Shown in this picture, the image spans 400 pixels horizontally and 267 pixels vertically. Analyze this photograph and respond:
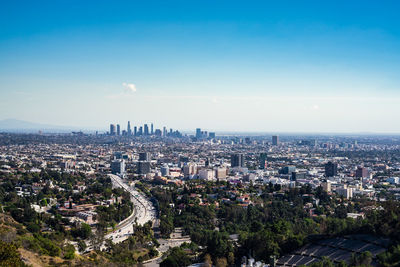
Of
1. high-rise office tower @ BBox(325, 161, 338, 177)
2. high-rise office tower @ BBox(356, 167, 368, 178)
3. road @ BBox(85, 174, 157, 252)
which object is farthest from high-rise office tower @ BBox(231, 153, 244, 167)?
road @ BBox(85, 174, 157, 252)

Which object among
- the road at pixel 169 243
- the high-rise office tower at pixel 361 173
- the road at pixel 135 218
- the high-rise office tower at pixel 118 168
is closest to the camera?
the road at pixel 169 243

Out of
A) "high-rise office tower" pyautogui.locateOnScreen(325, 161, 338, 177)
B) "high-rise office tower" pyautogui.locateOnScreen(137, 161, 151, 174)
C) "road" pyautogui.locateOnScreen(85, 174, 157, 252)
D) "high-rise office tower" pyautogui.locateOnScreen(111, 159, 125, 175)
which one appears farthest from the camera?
"high-rise office tower" pyautogui.locateOnScreen(137, 161, 151, 174)

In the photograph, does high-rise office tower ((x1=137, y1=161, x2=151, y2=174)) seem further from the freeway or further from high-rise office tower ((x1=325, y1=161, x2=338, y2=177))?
high-rise office tower ((x1=325, y1=161, x2=338, y2=177))

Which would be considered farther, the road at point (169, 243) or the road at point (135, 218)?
the road at point (135, 218)

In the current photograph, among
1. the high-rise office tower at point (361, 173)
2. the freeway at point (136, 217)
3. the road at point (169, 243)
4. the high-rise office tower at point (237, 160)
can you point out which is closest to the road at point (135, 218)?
the freeway at point (136, 217)

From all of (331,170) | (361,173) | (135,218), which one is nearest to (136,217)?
(135,218)

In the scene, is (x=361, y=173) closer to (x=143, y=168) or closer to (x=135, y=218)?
(x=143, y=168)

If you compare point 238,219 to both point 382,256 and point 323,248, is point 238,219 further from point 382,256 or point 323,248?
point 382,256

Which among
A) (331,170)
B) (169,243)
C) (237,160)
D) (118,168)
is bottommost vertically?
(169,243)

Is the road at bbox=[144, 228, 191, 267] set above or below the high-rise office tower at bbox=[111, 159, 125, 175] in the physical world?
below

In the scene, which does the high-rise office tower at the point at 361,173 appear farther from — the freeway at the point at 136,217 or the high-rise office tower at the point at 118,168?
the high-rise office tower at the point at 118,168

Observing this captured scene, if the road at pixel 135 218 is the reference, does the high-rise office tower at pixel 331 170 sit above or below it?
above

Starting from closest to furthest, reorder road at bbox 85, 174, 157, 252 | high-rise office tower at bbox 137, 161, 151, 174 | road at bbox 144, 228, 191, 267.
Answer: road at bbox 144, 228, 191, 267 → road at bbox 85, 174, 157, 252 → high-rise office tower at bbox 137, 161, 151, 174
